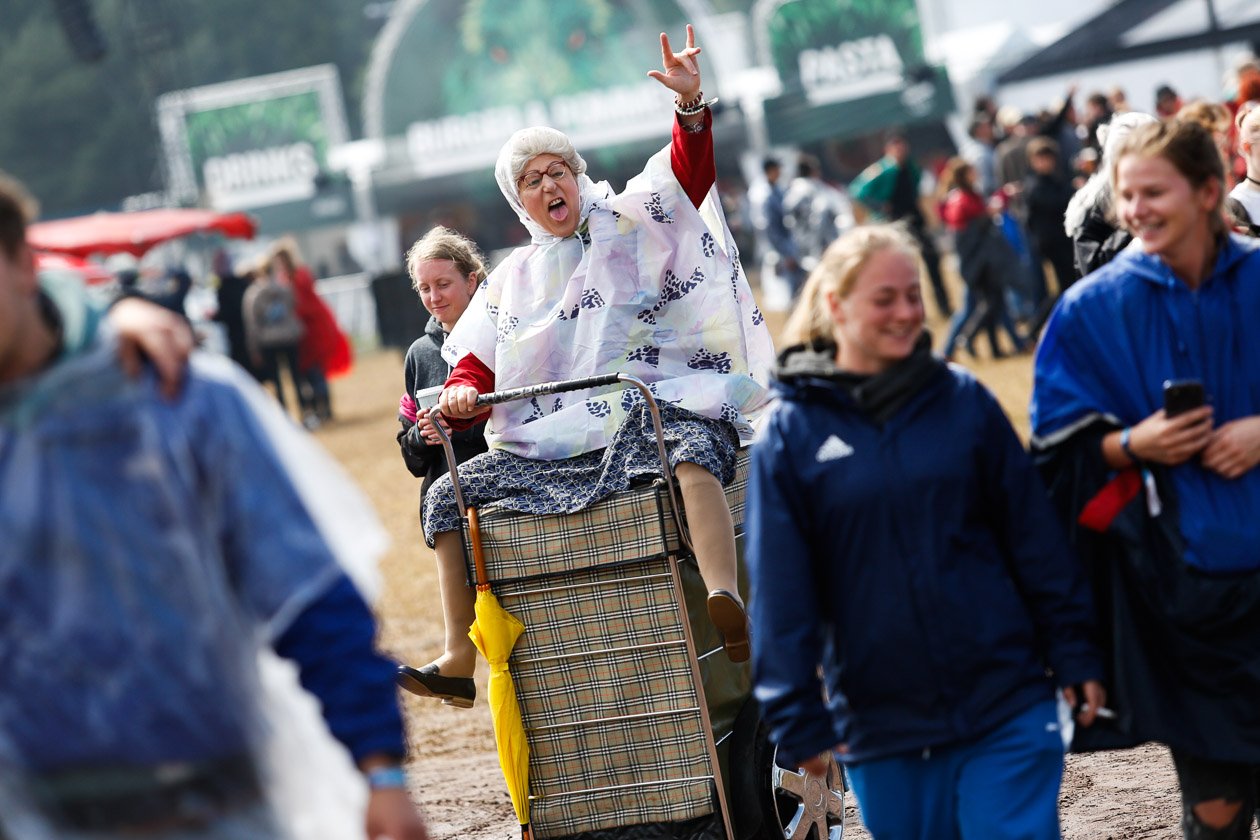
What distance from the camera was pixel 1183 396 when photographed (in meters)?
3.42

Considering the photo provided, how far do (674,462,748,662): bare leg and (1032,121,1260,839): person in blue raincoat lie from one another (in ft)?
4.61

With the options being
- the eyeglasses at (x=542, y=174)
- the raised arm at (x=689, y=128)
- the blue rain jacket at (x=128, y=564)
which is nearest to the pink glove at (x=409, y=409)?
the eyeglasses at (x=542, y=174)

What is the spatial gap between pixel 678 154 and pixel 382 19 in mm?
68901

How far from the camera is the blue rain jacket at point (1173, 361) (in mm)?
3469

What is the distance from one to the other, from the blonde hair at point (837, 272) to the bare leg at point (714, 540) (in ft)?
4.09

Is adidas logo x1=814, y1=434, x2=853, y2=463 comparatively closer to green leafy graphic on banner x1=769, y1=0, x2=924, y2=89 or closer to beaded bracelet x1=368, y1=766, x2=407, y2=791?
beaded bracelet x1=368, y1=766, x2=407, y2=791

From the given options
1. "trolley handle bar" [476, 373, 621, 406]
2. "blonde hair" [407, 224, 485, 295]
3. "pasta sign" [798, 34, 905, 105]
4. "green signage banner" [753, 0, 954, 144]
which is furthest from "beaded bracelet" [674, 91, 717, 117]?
"pasta sign" [798, 34, 905, 105]

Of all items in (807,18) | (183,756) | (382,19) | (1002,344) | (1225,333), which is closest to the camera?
(183,756)

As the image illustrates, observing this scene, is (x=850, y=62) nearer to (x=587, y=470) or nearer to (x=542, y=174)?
(x=542, y=174)

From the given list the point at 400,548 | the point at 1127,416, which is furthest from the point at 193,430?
the point at 400,548

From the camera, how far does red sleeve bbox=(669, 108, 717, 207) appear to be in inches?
212

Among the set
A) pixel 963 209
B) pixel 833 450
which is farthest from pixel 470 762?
pixel 963 209

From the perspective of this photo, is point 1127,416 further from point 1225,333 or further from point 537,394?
point 537,394

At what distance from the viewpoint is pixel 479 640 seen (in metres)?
5.11
